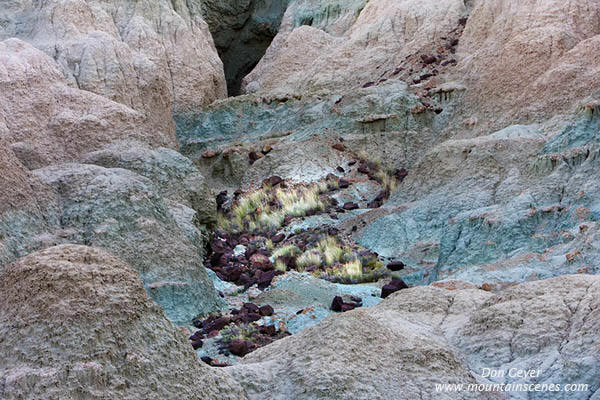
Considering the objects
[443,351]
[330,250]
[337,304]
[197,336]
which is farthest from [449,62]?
[443,351]

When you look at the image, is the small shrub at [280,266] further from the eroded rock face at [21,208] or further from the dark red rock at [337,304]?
the eroded rock face at [21,208]

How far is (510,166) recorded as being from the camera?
10.5 metres

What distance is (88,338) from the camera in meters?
3.79

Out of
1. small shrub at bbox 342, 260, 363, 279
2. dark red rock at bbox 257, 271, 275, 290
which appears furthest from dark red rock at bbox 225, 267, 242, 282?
small shrub at bbox 342, 260, 363, 279

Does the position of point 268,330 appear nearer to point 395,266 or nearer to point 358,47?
point 395,266

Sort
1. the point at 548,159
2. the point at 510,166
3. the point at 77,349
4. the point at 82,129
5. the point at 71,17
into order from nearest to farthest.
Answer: the point at 77,349 → the point at 548,159 → the point at 510,166 → the point at 82,129 → the point at 71,17

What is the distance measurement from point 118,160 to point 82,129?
985 millimetres

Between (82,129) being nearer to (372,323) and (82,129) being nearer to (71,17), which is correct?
(71,17)

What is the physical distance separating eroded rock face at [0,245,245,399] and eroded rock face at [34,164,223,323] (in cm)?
376

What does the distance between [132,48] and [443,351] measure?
13.8 metres

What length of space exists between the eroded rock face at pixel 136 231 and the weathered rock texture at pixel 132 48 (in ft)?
13.3

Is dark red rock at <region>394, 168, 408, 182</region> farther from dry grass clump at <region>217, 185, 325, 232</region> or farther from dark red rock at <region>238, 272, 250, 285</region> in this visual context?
dark red rock at <region>238, 272, 250, 285</region>

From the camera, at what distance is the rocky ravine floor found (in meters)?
4.12

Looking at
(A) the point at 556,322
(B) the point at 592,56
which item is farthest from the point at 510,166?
(A) the point at 556,322
